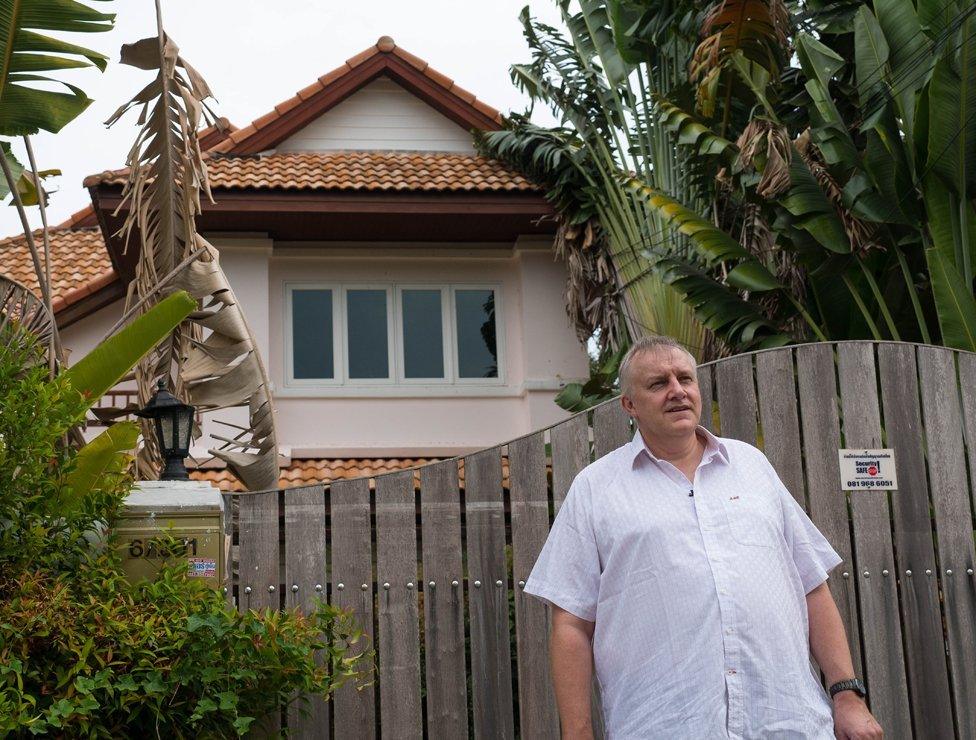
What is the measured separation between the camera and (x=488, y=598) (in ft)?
17.4

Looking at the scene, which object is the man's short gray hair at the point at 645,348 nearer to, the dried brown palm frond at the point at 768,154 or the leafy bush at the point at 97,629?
the leafy bush at the point at 97,629

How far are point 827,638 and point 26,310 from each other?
4.72 metres

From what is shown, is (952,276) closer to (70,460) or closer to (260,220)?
(70,460)

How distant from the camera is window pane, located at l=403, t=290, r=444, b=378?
14445 millimetres

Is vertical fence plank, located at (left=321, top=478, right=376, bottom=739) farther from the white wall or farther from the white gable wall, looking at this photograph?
the white gable wall

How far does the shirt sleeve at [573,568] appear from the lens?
3715 mm

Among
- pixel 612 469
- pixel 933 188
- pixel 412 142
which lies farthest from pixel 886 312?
pixel 412 142

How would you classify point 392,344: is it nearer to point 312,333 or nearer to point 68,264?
point 312,333

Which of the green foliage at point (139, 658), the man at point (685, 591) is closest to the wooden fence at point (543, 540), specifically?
the green foliage at point (139, 658)

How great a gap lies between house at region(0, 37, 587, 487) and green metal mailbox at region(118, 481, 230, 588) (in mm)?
8541

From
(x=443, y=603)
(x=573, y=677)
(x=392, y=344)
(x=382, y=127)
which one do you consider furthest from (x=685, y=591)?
(x=382, y=127)

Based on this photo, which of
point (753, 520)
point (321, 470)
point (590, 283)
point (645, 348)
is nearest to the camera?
point (753, 520)

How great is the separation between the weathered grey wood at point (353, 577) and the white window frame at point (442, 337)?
9.05 meters

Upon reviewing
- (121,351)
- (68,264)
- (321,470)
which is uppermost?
(68,264)
